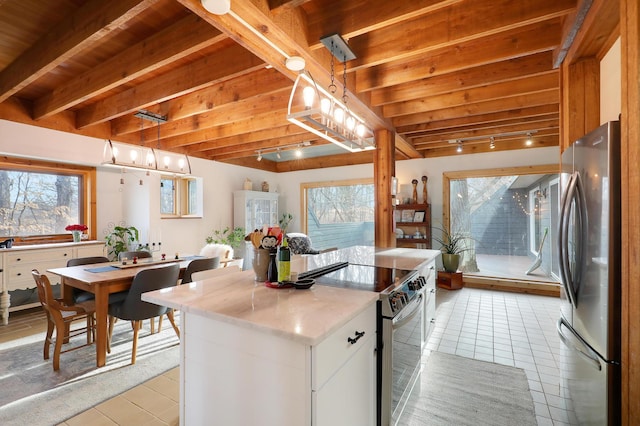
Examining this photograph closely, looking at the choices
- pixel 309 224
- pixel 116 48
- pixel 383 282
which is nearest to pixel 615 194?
pixel 383 282

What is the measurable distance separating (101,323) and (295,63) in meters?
2.64

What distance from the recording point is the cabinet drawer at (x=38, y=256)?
3576 mm

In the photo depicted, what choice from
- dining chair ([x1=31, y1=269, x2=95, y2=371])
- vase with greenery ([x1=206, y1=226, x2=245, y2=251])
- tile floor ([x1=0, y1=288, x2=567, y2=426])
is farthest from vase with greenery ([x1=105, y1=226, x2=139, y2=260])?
dining chair ([x1=31, y1=269, x2=95, y2=371])

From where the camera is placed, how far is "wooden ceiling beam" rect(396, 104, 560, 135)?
12.1ft

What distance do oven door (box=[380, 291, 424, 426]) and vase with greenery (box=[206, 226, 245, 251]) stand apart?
181 inches

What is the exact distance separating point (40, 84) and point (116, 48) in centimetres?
145

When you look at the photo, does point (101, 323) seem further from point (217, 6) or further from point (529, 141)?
point (529, 141)

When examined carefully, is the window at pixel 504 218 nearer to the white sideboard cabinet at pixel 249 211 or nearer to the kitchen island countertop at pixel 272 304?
the white sideboard cabinet at pixel 249 211

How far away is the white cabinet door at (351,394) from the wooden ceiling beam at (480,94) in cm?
287

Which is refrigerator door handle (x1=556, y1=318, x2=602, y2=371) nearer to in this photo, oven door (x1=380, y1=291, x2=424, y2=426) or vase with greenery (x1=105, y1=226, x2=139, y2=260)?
oven door (x1=380, y1=291, x2=424, y2=426)

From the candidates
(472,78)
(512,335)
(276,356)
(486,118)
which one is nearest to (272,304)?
(276,356)

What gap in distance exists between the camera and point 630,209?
1189 mm

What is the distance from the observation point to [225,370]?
1.31 meters

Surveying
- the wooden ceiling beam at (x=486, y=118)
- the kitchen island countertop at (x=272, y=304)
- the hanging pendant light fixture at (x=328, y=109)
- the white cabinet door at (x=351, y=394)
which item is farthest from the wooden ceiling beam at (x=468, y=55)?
the white cabinet door at (x=351, y=394)
